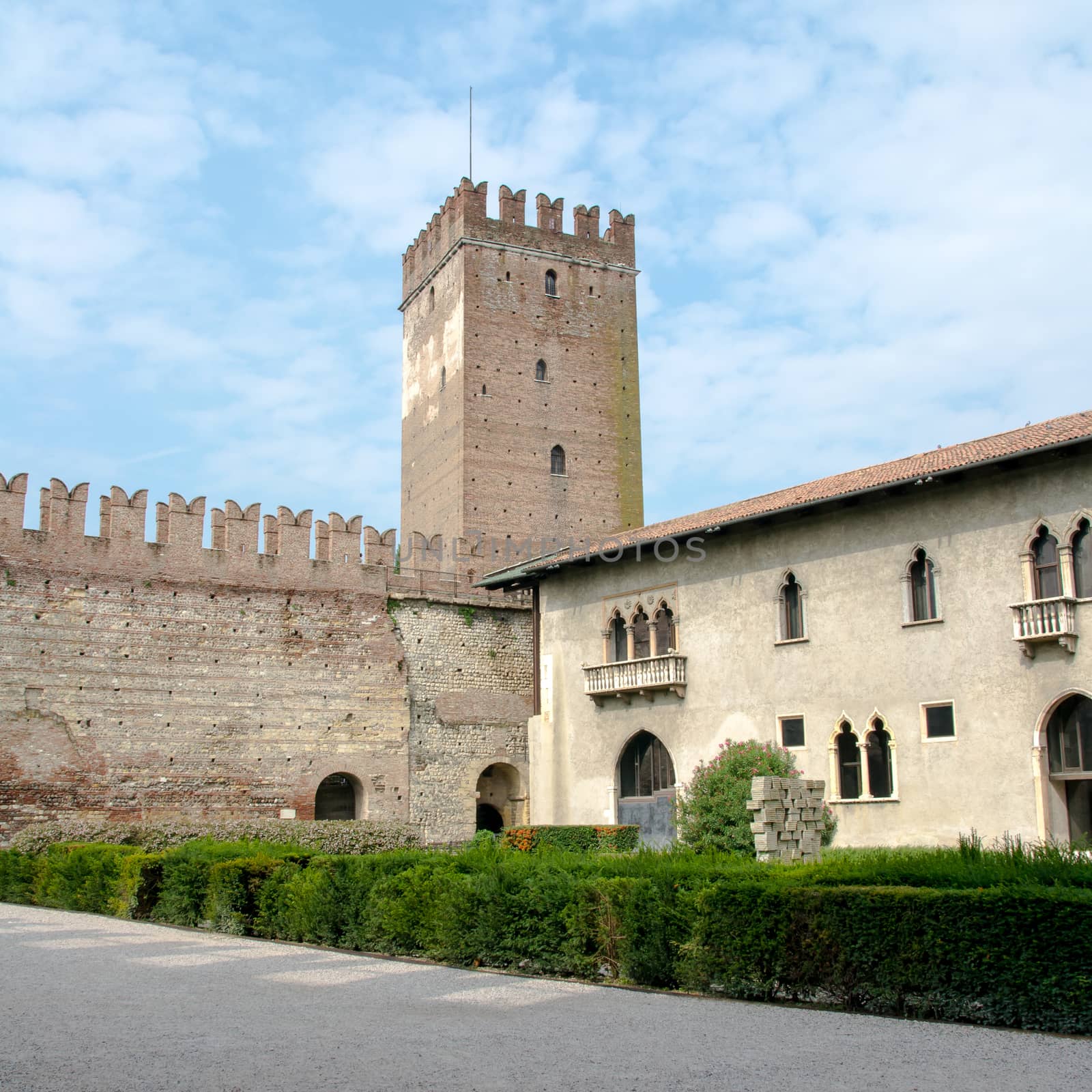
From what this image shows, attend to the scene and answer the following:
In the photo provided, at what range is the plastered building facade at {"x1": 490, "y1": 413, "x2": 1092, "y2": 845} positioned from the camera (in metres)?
16.5

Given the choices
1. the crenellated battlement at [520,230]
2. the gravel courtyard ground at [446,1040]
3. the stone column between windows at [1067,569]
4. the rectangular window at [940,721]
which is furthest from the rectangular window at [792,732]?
the crenellated battlement at [520,230]

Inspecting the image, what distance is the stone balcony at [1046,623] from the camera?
53.1 ft

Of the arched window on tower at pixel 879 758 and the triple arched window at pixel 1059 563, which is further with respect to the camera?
the arched window on tower at pixel 879 758

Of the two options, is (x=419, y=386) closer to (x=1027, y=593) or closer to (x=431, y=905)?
(x=1027, y=593)

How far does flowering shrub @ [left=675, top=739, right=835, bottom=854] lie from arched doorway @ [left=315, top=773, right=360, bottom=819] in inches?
378

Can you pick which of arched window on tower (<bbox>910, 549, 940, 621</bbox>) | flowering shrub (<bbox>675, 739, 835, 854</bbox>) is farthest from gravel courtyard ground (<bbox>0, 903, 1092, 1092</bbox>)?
arched window on tower (<bbox>910, 549, 940, 621</bbox>)

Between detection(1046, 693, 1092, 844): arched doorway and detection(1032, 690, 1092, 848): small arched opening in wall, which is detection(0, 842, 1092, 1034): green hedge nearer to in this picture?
detection(1032, 690, 1092, 848): small arched opening in wall

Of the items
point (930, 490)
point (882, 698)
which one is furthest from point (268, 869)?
point (930, 490)

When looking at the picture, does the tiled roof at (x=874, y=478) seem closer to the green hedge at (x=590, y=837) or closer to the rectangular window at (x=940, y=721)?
the rectangular window at (x=940, y=721)

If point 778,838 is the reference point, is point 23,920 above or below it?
below

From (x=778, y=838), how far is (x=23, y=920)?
892 centimetres

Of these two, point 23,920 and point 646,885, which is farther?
point 23,920

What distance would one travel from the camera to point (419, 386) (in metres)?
38.2

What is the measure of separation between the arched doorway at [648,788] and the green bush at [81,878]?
30.6ft
